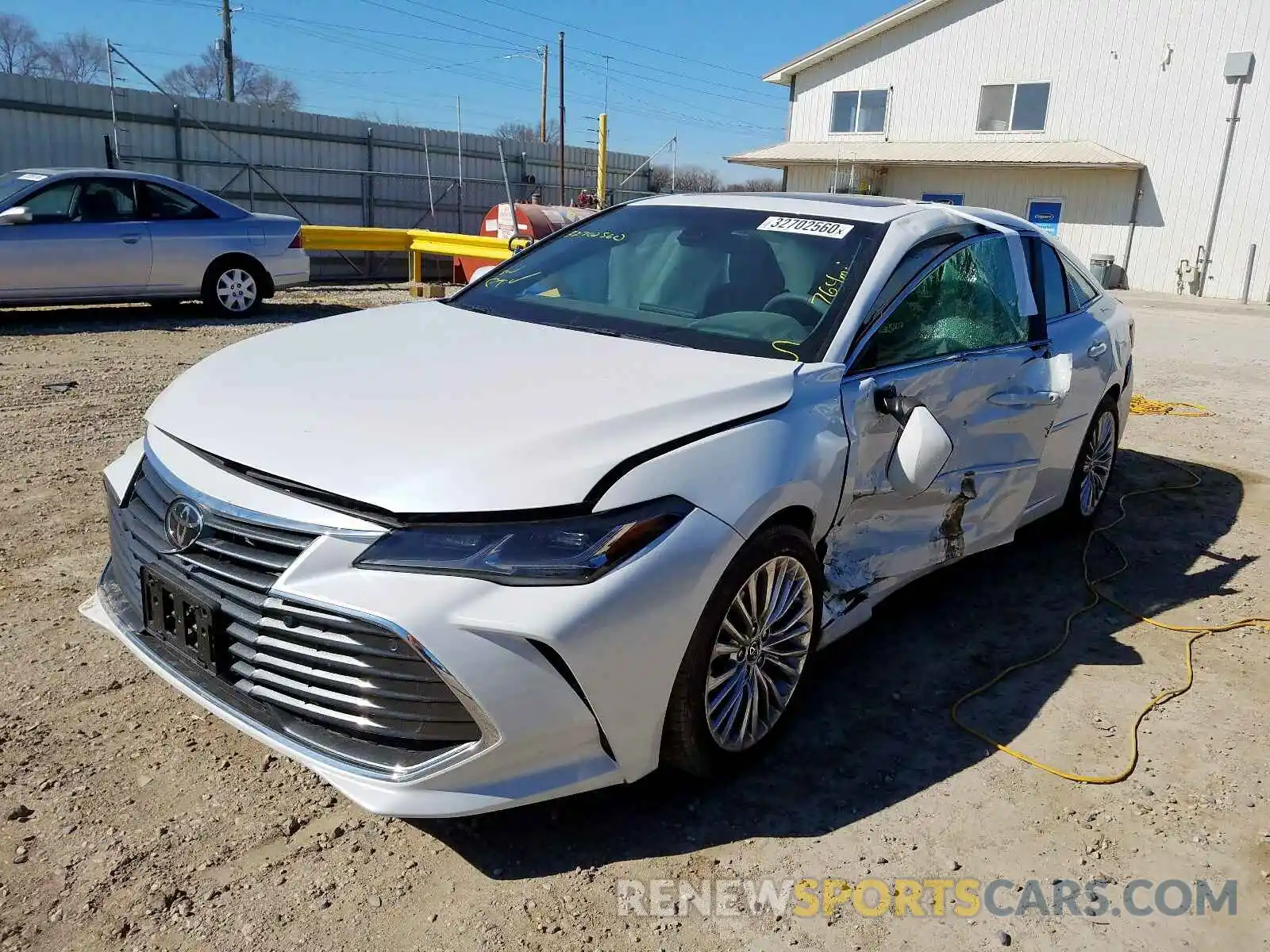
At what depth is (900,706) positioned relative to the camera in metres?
3.52

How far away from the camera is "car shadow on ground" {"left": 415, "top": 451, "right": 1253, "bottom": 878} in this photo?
272cm

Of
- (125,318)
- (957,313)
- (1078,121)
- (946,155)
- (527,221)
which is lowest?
(125,318)

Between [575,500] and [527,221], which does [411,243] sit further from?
Answer: [575,500]

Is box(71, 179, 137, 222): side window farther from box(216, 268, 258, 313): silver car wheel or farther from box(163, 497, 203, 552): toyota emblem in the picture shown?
box(163, 497, 203, 552): toyota emblem

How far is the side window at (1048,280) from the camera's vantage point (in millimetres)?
4633

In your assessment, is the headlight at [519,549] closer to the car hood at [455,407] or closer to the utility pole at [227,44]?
the car hood at [455,407]

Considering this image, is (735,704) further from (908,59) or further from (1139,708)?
(908,59)

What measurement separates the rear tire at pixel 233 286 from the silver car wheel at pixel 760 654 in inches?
383

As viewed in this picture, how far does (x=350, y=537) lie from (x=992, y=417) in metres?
2.57

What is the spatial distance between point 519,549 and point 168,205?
9876 mm

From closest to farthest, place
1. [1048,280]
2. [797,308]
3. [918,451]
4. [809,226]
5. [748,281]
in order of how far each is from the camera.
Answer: [918,451] < [797,308] < [748,281] < [809,226] < [1048,280]

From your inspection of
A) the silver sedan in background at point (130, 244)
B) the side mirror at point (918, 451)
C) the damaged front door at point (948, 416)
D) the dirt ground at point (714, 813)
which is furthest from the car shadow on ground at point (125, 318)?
the side mirror at point (918, 451)

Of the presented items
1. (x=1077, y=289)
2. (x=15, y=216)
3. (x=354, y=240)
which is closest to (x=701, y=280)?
(x=1077, y=289)

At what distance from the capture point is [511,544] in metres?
2.31
